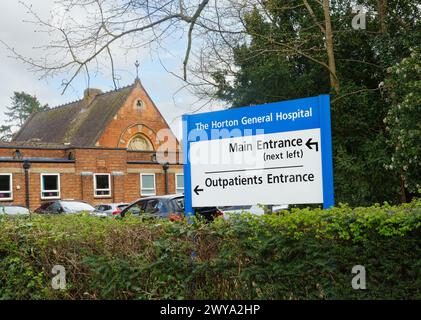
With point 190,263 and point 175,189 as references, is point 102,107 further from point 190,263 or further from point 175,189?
point 190,263

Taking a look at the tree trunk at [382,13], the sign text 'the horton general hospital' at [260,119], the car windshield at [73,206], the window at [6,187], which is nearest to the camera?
the sign text 'the horton general hospital' at [260,119]

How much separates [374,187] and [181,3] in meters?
9.02

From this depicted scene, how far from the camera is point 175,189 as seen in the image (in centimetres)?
4312

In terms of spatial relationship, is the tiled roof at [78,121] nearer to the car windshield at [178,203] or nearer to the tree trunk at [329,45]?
the car windshield at [178,203]

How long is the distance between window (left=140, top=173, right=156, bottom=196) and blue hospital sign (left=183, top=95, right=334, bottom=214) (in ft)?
115

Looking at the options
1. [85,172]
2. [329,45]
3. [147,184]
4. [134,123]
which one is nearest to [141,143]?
[134,123]

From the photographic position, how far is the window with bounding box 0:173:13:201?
34.0 m

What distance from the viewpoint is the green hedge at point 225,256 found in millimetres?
4105

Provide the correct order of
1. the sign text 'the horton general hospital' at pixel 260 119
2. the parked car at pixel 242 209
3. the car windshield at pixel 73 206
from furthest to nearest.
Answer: the car windshield at pixel 73 206
the sign text 'the horton general hospital' at pixel 260 119
the parked car at pixel 242 209

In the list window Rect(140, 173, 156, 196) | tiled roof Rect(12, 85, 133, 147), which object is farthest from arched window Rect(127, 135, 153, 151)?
window Rect(140, 173, 156, 196)

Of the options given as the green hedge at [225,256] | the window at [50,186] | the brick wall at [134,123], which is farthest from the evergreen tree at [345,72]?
the brick wall at [134,123]

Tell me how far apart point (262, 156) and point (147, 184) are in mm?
36258

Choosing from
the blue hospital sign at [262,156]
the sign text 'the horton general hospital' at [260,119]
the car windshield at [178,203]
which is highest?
the sign text 'the horton general hospital' at [260,119]

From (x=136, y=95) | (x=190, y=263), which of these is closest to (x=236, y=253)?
(x=190, y=263)
